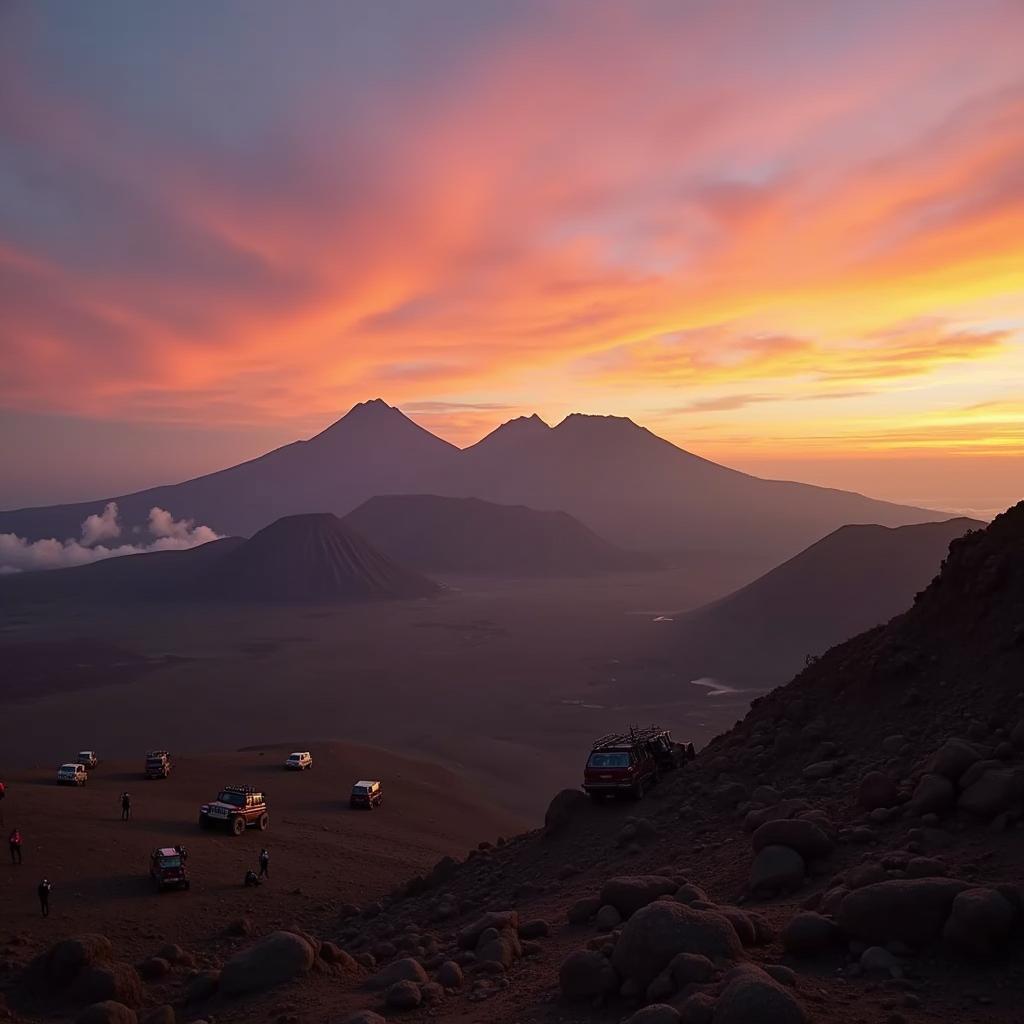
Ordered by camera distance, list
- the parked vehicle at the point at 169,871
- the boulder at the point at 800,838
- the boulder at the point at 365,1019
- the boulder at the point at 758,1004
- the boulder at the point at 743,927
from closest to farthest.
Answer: the boulder at the point at 758,1004
the boulder at the point at 743,927
the boulder at the point at 365,1019
the boulder at the point at 800,838
the parked vehicle at the point at 169,871

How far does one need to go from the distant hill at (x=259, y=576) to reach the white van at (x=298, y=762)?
331ft

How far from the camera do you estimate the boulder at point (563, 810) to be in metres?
18.4


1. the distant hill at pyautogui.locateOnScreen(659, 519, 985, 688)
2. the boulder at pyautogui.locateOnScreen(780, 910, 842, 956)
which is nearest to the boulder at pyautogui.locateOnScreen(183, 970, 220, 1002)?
the boulder at pyautogui.locateOnScreen(780, 910, 842, 956)

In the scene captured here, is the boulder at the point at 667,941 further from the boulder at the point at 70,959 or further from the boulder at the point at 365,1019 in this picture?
the boulder at the point at 70,959

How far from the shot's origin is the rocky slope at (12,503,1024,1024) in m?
8.28

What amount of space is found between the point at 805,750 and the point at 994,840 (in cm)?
615

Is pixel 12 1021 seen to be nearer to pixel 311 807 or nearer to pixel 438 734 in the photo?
pixel 311 807

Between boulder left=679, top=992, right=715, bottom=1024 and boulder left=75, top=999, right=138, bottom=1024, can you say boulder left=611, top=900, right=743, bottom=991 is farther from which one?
boulder left=75, top=999, right=138, bottom=1024

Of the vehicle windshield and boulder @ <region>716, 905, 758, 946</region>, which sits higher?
boulder @ <region>716, 905, 758, 946</region>

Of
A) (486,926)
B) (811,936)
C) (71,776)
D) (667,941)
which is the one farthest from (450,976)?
(71,776)

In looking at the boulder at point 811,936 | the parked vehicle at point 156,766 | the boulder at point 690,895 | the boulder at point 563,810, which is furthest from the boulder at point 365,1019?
the parked vehicle at point 156,766

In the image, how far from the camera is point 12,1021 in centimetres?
1355

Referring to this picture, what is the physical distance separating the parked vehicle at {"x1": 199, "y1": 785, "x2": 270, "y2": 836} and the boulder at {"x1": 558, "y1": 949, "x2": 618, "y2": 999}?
2050 centimetres

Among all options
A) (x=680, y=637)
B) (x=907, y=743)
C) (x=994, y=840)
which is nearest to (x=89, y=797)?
(x=907, y=743)
